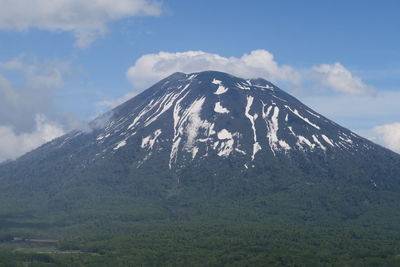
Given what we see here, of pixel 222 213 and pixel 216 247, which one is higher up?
pixel 222 213

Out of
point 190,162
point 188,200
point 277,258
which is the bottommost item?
point 277,258

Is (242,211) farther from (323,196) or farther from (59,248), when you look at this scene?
(59,248)

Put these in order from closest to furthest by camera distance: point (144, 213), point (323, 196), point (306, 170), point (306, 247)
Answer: point (306, 247)
point (144, 213)
point (323, 196)
point (306, 170)

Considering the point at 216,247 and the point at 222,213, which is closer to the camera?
the point at 216,247

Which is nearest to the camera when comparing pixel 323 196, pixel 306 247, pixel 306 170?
pixel 306 247

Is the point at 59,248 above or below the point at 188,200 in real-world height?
below

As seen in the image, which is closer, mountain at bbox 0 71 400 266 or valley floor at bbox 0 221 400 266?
valley floor at bbox 0 221 400 266

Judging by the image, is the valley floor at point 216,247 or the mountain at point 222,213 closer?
the valley floor at point 216,247

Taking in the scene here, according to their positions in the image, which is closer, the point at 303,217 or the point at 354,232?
the point at 354,232

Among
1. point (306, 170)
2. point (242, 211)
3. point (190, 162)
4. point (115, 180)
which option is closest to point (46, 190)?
point (115, 180)
